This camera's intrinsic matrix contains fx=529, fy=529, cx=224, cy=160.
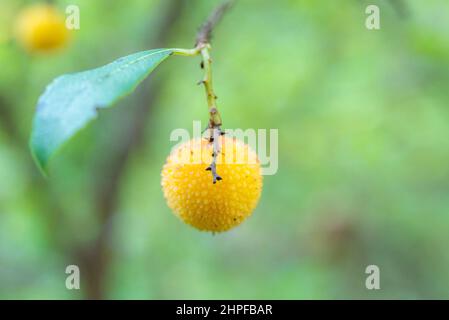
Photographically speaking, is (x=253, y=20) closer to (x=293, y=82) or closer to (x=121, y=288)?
(x=293, y=82)

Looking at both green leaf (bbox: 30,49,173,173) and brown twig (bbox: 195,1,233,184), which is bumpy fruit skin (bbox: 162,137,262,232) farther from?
green leaf (bbox: 30,49,173,173)

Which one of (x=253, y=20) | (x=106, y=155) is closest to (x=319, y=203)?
(x=253, y=20)

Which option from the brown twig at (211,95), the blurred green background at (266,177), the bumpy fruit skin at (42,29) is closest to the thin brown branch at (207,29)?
the brown twig at (211,95)

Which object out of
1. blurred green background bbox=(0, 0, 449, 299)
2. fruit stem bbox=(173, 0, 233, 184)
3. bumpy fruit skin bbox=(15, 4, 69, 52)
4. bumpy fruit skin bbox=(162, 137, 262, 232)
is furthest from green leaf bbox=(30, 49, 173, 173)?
bumpy fruit skin bbox=(15, 4, 69, 52)

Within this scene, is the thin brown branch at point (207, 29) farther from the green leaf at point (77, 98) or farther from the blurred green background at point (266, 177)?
the blurred green background at point (266, 177)

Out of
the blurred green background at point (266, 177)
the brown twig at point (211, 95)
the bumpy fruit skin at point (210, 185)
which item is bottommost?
the bumpy fruit skin at point (210, 185)

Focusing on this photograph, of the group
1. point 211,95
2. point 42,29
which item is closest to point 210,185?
point 211,95
